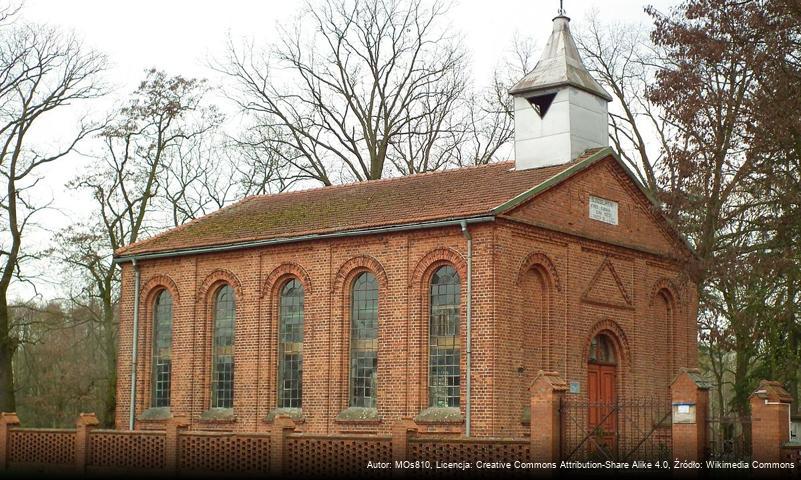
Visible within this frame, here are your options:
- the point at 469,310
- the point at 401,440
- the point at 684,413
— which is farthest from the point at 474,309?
the point at 684,413

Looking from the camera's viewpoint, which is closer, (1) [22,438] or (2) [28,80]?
(1) [22,438]

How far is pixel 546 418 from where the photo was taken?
66.5 feet

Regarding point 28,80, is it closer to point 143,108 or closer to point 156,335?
point 143,108

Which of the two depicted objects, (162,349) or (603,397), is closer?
(603,397)

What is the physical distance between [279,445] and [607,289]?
30.5ft

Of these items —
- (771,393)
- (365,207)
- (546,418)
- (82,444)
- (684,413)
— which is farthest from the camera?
(365,207)

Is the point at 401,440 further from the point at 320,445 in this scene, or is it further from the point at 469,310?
the point at 469,310

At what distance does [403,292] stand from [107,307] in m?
19.1

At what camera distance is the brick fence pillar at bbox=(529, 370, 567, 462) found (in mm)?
19938

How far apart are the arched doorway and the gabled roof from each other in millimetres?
4247

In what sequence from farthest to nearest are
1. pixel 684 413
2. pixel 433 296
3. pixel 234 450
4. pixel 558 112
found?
1. pixel 558 112
2. pixel 433 296
3. pixel 234 450
4. pixel 684 413

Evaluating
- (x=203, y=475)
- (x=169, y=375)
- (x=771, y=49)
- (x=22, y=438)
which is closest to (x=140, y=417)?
(x=169, y=375)

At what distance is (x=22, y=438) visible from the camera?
27234 mm

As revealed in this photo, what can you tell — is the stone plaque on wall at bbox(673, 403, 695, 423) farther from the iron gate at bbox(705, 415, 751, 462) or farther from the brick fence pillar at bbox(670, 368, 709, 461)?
the iron gate at bbox(705, 415, 751, 462)
